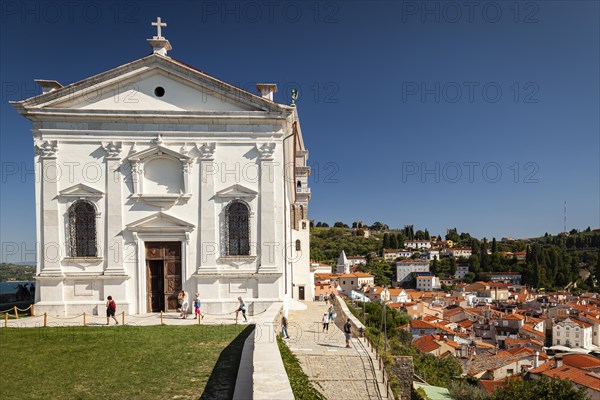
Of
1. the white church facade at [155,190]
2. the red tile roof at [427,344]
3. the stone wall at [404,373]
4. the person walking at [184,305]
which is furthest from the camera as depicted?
the red tile roof at [427,344]

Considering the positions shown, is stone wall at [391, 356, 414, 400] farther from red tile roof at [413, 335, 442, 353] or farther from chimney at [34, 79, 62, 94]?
red tile roof at [413, 335, 442, 353]

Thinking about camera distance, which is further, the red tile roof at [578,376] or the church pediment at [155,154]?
the red tile roof at [578,376]

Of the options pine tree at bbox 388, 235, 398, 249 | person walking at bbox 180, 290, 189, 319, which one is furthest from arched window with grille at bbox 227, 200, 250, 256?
pine tree at bbox 388, 235, 398, 249

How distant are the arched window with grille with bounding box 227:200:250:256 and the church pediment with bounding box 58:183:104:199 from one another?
5.09 m

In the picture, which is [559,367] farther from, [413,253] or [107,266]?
[413,253]

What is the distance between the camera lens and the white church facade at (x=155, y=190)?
17016 millimetres

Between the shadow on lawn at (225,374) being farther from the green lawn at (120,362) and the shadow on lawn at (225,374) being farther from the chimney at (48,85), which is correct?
the chimney at (48,85)

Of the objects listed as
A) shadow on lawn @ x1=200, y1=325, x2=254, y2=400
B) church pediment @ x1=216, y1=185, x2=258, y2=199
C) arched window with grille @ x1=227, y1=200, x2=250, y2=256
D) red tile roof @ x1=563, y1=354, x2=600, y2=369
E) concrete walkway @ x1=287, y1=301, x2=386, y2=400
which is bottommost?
red tile roof @ x1=563, y1=354, x2=600, y2=369

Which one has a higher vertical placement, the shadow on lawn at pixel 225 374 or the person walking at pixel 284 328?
the shadow on lawn at pixel 225 374

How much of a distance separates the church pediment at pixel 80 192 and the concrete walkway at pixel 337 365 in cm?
920

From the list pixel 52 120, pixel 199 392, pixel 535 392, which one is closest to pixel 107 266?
pixel 52 120

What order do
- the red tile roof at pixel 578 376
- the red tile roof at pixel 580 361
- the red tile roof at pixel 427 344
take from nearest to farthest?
the red tile roof at pixel 578 376 → the red tile roof at pixel 580 361 → the red tile roof at pixel 427 344

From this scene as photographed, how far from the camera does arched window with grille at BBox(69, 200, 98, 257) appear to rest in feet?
56.4

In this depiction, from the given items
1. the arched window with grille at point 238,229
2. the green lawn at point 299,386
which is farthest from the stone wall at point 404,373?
the green lawn at point 299,386
